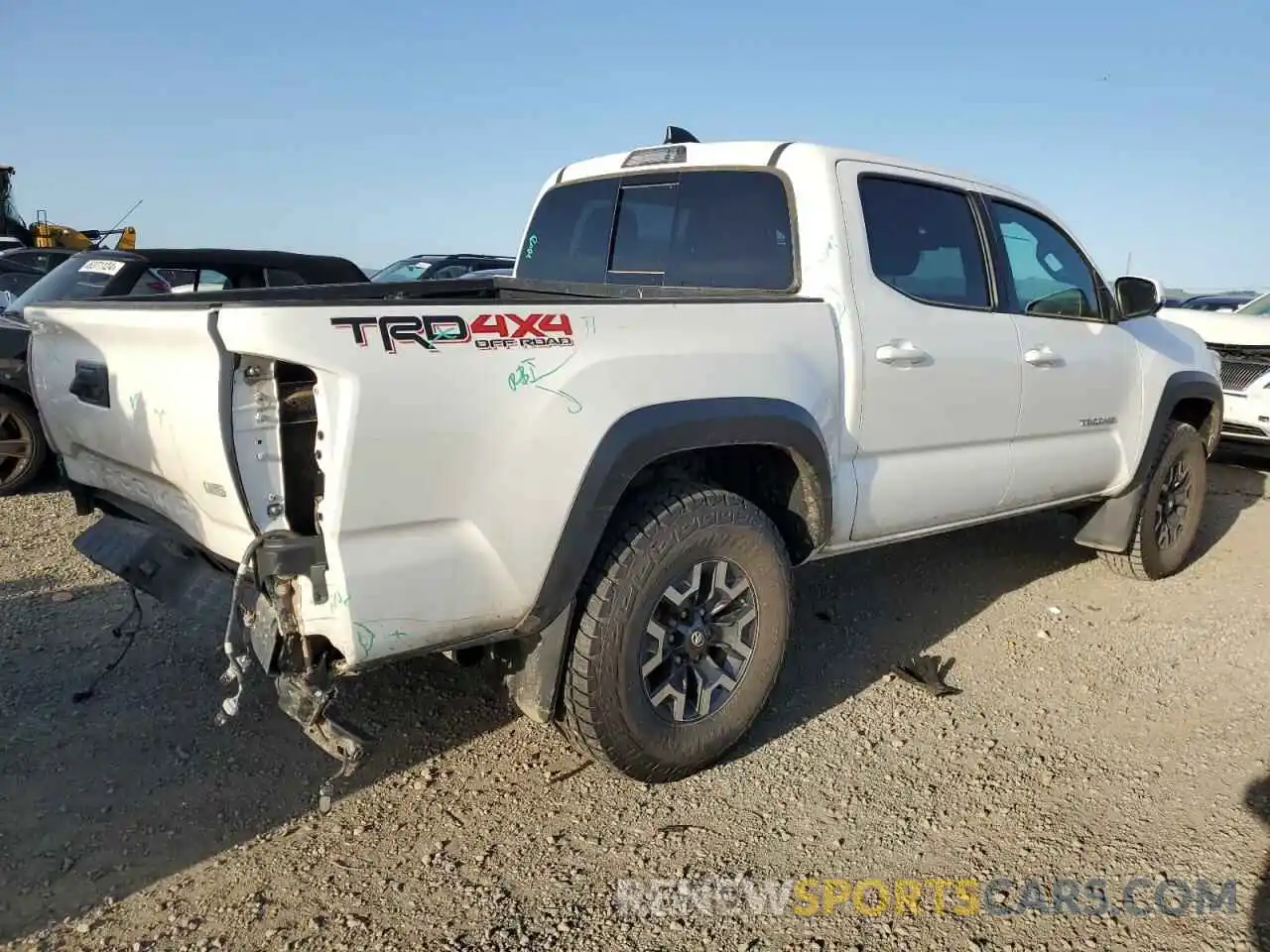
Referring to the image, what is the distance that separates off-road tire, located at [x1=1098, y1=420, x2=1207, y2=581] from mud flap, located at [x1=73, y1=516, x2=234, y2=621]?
178 inches

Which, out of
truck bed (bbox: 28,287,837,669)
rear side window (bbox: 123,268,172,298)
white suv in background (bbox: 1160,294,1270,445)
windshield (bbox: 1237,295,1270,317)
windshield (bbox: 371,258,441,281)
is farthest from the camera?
windshield (bbox: 371,258,441,281)

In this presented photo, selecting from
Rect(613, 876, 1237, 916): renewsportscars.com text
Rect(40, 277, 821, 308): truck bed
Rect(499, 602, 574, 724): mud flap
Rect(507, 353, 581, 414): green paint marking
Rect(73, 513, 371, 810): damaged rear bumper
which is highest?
Rect(40, 277, 821, 308): truck bed

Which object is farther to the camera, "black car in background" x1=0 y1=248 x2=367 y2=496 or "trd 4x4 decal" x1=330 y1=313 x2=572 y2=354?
"black car in background" x1=0 y1=248 x2=367 y2=496

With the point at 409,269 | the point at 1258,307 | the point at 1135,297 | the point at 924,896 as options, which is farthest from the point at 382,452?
the point at 409,269

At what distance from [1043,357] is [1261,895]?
7.39 ft

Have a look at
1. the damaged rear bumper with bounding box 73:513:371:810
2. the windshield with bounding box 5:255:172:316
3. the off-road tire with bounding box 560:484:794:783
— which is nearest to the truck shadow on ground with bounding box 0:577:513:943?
the damaged rear bumper with bounding box 73:513:371:810

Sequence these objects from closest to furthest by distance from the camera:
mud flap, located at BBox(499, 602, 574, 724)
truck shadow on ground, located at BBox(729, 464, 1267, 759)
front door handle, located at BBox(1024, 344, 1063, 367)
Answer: mud flap, located at BBox(499, 602, 574, 724), truck shadow on ground, located at BBox(729, 464, 1267, 759), front door handle, located at BBox(1024, 344, 1063, 367)

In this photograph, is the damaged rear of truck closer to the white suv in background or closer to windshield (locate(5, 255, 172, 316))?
windshield (locate(5, 255, 172, 316))

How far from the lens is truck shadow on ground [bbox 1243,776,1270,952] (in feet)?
8.25

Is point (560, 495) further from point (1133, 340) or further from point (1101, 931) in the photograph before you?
point (1133, 340)

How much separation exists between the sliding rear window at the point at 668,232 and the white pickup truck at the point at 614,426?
1 centimetres

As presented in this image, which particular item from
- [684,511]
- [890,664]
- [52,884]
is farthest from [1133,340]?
[52,884]

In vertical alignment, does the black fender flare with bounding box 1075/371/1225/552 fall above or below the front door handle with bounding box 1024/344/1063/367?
below

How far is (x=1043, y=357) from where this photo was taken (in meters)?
4.19
